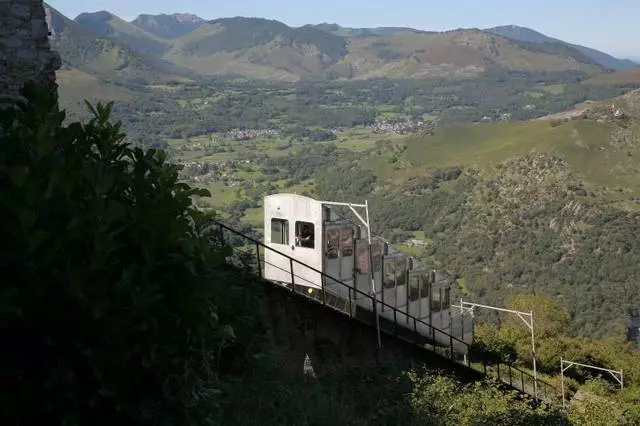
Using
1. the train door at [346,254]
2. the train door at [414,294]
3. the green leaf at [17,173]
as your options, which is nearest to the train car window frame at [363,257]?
the train door at [346,254]

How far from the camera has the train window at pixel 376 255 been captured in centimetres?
1805

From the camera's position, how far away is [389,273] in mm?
18500

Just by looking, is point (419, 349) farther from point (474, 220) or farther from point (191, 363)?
point (474, 220)

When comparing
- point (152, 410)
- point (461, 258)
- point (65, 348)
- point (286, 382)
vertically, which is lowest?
point (461, 258)

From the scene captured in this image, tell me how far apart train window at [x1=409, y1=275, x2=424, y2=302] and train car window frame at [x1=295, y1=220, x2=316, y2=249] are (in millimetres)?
3700

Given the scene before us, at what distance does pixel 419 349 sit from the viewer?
1788 cm

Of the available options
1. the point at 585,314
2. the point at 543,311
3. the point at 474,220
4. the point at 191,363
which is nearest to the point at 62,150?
the point at 191,363

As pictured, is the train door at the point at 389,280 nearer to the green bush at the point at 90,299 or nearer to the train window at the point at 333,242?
the train window at the point at 333,242

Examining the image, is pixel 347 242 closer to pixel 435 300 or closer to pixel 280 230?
pixel 280 230

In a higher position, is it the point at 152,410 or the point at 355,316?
the point at 152,410

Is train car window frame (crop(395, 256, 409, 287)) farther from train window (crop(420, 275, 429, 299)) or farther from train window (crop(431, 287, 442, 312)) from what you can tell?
train window (crop(431, 287, 442, 312))

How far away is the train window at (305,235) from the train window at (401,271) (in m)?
2.95

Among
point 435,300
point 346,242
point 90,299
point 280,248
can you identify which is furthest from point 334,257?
point 90,299

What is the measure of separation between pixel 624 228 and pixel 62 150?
353 feet
